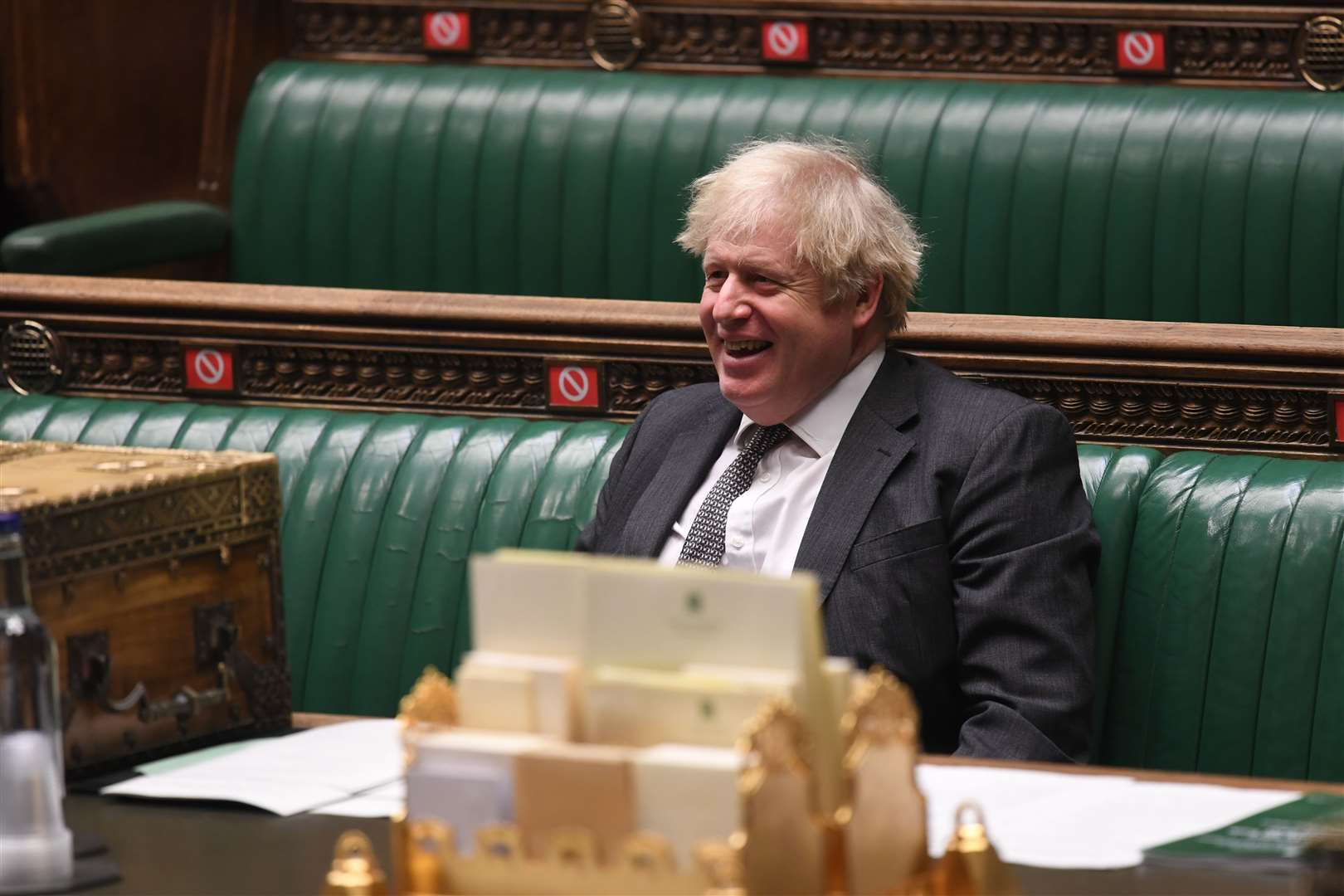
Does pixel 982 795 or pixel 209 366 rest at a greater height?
pixel 209 366

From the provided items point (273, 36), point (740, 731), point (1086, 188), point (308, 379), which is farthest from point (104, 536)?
point (273, 36)

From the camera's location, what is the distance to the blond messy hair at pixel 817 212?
92.6 inches

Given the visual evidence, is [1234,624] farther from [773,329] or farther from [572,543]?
Result: [572,543]

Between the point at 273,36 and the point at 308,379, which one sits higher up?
the point at 273,36

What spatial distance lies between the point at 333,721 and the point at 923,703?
667mm

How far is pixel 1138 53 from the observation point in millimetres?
3639

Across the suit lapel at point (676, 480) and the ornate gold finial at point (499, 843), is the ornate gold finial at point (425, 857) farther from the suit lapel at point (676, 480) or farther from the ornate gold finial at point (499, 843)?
Answer: the suit lapel at point (676, 480)

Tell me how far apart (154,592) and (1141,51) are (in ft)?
7.68

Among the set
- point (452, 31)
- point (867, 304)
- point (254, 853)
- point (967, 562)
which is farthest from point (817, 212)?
point (452, 31)

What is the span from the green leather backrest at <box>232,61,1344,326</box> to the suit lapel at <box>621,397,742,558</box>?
119cm

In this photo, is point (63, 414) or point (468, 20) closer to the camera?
point (63, 414)

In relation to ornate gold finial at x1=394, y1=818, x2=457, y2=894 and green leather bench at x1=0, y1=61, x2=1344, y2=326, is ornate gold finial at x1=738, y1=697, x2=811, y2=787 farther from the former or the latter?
green leather bench at x1=0, y1=61, x2=1344, y2=326

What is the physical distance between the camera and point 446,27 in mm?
4062

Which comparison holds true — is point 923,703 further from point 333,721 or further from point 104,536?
point 104,536
